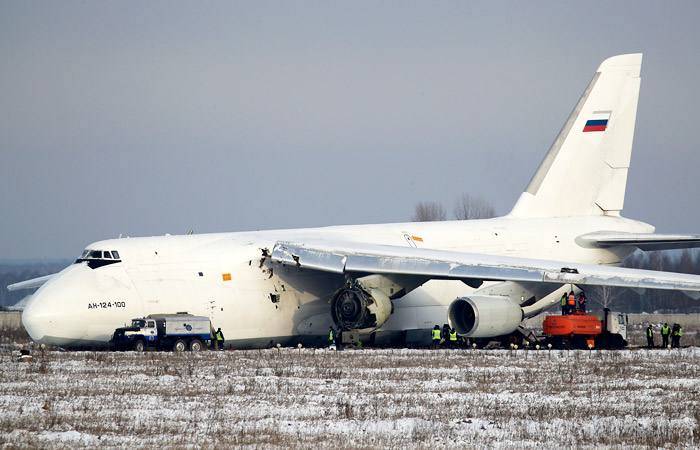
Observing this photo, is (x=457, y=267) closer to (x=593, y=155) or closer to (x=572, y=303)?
(x=572, y=303)

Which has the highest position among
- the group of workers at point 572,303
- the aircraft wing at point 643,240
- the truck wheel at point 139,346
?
the aircraft wing at point 643,240

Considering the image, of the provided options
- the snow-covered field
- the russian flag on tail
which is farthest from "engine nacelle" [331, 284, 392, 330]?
the russian flag on tail

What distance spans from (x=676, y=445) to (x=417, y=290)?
709 inches

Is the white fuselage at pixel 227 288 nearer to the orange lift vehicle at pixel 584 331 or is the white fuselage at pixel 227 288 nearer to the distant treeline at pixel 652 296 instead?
the orange lift vehicle at pixel 584 331

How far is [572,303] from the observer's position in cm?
2812

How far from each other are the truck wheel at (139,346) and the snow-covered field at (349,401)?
89cm

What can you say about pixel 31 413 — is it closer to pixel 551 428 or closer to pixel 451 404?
pixel 451 404

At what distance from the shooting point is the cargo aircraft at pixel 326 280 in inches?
1006

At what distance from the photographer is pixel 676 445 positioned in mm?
11992

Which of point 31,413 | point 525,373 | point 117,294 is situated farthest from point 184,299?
point 31,413

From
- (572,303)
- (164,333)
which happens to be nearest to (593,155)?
(572,303)

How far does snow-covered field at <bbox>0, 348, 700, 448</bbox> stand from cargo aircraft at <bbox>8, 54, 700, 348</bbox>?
1755 mm

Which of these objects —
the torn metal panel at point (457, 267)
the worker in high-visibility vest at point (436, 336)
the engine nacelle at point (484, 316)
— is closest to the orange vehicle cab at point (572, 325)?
the engine nacelle at point (484, 316)

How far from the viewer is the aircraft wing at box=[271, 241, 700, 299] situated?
2528 centimetres
